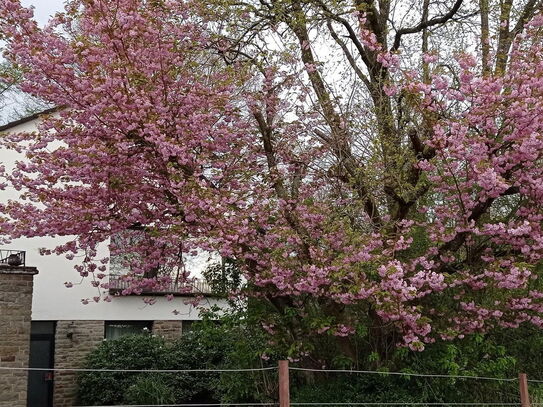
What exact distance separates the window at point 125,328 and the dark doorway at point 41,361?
1474mm

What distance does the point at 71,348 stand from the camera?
50.1 feet

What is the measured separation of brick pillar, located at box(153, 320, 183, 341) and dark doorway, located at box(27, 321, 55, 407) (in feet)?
8.64

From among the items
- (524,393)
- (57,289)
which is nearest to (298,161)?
(524,393)

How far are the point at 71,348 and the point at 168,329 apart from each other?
261 cm

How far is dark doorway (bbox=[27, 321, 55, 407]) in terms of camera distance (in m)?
14.8

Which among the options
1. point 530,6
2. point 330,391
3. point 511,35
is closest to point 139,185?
point 330,391

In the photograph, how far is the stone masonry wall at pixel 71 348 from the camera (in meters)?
14.9

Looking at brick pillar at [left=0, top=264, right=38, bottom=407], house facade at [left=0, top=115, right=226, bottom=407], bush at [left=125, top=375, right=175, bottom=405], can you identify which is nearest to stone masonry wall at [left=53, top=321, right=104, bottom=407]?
house facade at [left=0, top=115, right=226, bottom=407]

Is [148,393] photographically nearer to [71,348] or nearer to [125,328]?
[71,348]

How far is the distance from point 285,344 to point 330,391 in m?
0.89

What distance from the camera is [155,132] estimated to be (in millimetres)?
7199

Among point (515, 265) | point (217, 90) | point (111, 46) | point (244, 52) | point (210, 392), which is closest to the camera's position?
point (515, 265)

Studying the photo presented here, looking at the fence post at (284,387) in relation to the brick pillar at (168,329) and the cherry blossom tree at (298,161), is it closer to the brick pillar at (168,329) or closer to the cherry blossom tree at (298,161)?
the cherry blossom tree at (298,161)

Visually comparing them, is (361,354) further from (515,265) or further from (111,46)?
(111,46)
